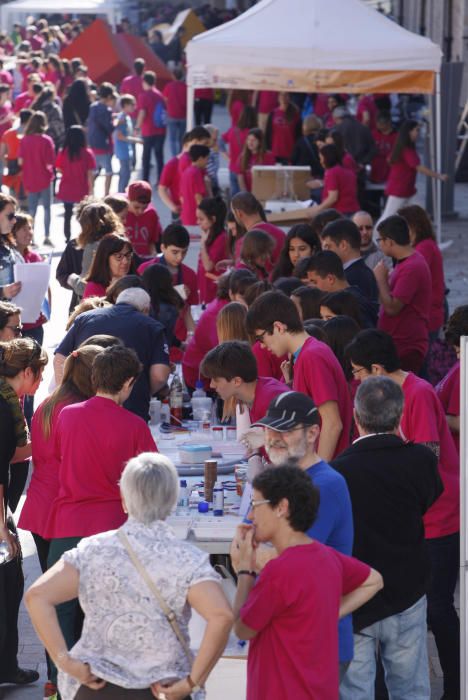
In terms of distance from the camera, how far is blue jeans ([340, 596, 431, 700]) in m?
4.85

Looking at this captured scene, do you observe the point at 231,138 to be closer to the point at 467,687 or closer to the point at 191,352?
the point at 191,352

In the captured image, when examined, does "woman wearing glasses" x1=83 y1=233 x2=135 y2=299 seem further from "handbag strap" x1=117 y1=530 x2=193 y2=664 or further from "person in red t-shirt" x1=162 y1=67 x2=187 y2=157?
"person in red t-shirt" x1=162 y1=67 x2=187 y2=157

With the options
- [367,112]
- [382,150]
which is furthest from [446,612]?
[367,112]

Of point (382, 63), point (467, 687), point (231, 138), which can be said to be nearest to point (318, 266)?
point (467, 687)

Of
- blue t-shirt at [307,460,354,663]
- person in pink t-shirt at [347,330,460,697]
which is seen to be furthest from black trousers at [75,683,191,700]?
person in pink t-shirt at [347,330,460,697]

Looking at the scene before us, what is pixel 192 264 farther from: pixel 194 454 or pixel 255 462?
pixel 255 462

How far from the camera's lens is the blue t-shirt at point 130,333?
21.9 ft

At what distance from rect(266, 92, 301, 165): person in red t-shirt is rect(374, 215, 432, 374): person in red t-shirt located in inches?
358

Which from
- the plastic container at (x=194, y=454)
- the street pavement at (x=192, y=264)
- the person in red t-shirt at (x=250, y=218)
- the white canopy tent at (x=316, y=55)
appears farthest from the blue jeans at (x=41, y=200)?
the plastic container at (x=194, y=454)

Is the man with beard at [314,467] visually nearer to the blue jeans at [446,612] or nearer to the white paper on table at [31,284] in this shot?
the blue jeans at [446,612]

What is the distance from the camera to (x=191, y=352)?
788 centimetres

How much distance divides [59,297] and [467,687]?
10.2m

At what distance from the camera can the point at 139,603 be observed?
381cm

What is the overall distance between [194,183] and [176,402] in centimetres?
590
